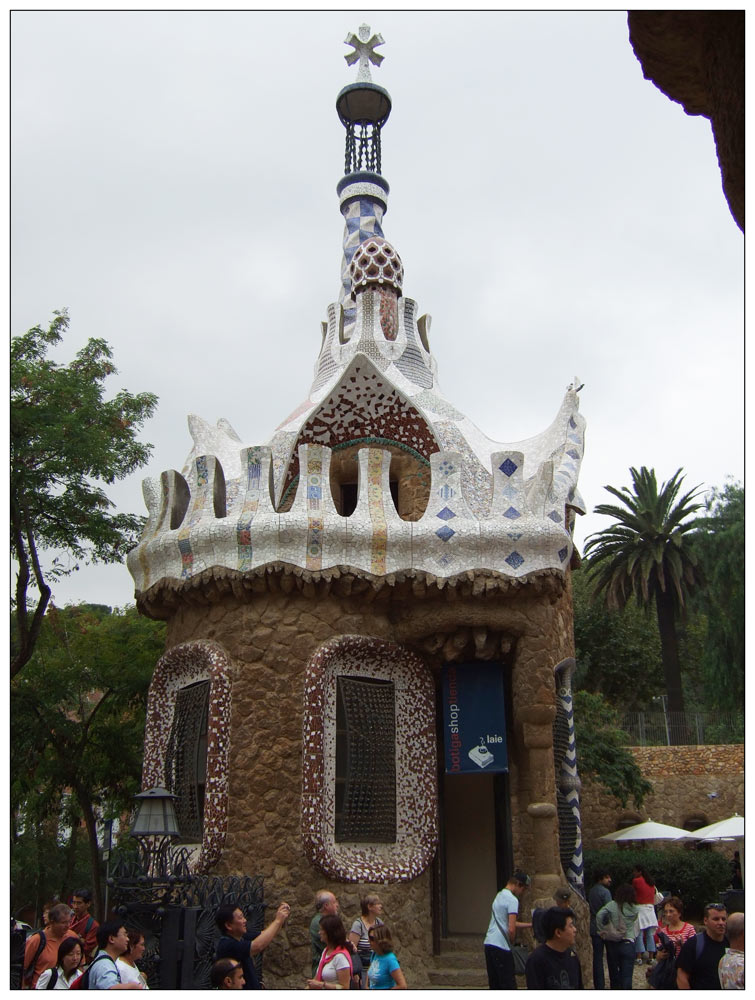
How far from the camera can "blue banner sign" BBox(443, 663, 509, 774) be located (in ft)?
28.9

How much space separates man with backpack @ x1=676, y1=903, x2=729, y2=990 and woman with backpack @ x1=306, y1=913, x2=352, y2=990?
1546 mm

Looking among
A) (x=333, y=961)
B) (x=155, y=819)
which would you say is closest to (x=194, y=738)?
(x=155, y=819)

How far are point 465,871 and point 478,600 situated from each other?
142 inches

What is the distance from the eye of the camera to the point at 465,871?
34.7 feet

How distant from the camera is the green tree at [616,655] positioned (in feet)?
91.1

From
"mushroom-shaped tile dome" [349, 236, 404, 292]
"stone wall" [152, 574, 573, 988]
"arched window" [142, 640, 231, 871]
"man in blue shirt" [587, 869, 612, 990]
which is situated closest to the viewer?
"man in blue shirt" [587, 869, 612, 990]

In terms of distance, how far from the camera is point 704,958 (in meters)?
4.29

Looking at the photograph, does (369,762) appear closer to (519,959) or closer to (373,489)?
(519,959)

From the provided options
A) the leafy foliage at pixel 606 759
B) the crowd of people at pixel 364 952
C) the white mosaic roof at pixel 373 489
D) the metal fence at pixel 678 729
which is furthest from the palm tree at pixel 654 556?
the crowd of people at pixel 364 952

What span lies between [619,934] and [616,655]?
21.0 meters

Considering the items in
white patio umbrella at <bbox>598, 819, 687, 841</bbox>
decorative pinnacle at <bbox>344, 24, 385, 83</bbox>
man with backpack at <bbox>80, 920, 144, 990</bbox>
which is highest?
decorative pinnacle at <bbox>344, 24, 385, 83</bbox>

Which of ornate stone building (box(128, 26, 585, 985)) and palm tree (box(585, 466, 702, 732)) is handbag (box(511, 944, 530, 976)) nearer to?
ornate stone building (box(128, 26, 585, 985))

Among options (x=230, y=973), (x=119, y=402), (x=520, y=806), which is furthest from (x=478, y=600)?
(x=119, y=402)

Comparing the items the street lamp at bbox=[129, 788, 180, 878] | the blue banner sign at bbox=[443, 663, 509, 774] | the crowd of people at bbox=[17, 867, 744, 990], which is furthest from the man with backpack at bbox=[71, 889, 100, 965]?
the blue banner sign at bbox=[443, 663, 509, 774]
